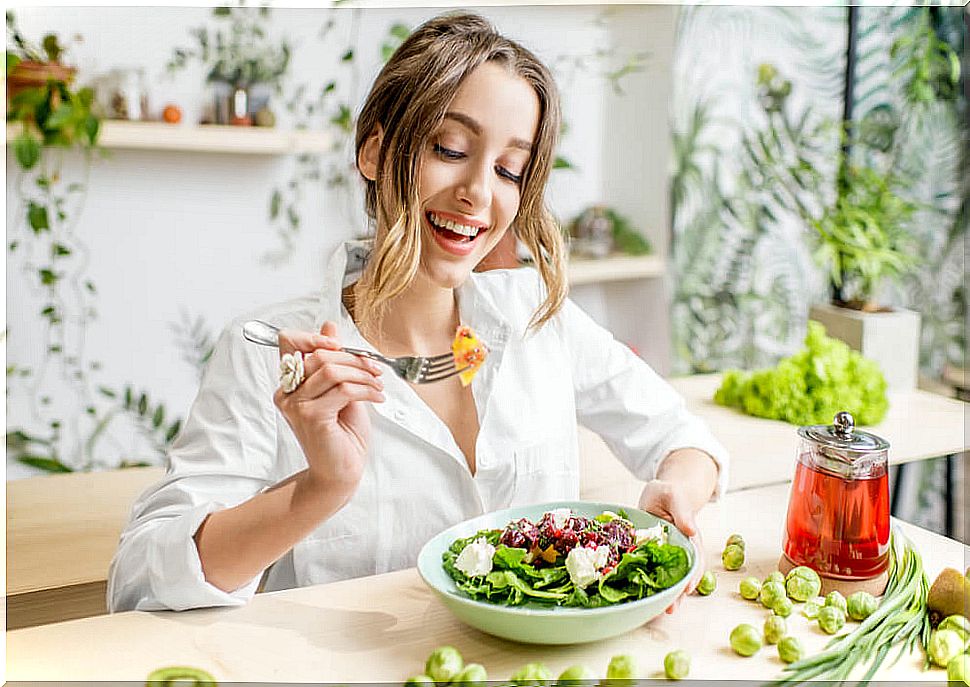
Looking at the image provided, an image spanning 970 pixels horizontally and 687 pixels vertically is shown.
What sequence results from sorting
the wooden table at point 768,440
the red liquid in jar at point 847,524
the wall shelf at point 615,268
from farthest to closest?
1. the wall shelf at point 615,268
2. the wooden table at point 768,440
3. the red liquid in jar at point 847,524

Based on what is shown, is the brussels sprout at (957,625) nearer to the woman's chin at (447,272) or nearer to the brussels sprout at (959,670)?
the brussels sprout at (959,670)

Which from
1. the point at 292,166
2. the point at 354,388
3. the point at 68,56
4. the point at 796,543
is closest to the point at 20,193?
the point at 68,56

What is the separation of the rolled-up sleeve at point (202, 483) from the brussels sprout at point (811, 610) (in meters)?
0.58

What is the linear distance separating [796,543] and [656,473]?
0.99 ft

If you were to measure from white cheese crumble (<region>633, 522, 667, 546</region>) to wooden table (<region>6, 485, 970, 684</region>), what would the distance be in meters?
0.08

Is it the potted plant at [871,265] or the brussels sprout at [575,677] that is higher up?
the potted plant at [871,265]

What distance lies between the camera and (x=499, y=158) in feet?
3.86

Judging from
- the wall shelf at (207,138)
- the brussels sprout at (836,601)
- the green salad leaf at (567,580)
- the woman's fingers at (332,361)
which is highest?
the wall shelf at (207,138)

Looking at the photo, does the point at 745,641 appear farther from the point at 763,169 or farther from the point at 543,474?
the point at 763,169

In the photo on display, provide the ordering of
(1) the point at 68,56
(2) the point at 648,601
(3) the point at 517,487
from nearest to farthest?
(2) the point at 648,601 < (3) the point at 517,487 < (1) the point at 68,56

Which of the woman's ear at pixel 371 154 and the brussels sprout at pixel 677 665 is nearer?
the brussels sprout at pixel 677 665

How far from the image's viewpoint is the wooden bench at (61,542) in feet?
4.73

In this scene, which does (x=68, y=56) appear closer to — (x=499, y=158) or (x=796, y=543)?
(x=499, y=158)

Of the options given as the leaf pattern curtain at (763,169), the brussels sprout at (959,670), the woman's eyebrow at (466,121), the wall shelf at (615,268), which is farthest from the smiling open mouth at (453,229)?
the leaf pattern curtain at (763,169)
